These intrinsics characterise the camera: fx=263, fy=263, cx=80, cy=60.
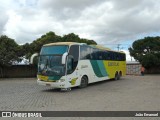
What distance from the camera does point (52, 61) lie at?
1766 cm

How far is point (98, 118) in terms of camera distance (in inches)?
366

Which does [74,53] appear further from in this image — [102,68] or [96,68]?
[102,68]

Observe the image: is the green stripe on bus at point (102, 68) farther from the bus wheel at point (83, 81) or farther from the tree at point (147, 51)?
the tree at point (147, 51)

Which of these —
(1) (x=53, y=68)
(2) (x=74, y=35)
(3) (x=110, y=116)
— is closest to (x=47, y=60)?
(1) (x=53, y=68)

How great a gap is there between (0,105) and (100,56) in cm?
1287

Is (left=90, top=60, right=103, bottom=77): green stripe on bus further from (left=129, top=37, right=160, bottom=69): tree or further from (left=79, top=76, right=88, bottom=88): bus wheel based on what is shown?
(left=129, top=37, right=160, bottom=69): tree

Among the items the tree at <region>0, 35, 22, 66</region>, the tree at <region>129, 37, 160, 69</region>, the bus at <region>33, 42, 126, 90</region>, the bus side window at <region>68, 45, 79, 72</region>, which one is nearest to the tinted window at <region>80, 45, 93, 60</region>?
the bus at <region>33, 42, 126, 90</region>

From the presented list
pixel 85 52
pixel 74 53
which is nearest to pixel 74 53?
pixel 74 53

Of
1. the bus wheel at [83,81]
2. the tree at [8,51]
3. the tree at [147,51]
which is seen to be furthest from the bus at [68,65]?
the tree at [147,51]

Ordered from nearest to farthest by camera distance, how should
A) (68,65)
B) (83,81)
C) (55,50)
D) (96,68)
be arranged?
(68,65), (55,50), (83,81), (96,68)

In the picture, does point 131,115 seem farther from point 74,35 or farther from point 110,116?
point 74,35

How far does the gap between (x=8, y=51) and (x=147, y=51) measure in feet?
73.8

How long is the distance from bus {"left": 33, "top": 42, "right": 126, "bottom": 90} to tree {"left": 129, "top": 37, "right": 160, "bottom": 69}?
20008mm

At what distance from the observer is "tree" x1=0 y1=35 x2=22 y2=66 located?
33.0 m
